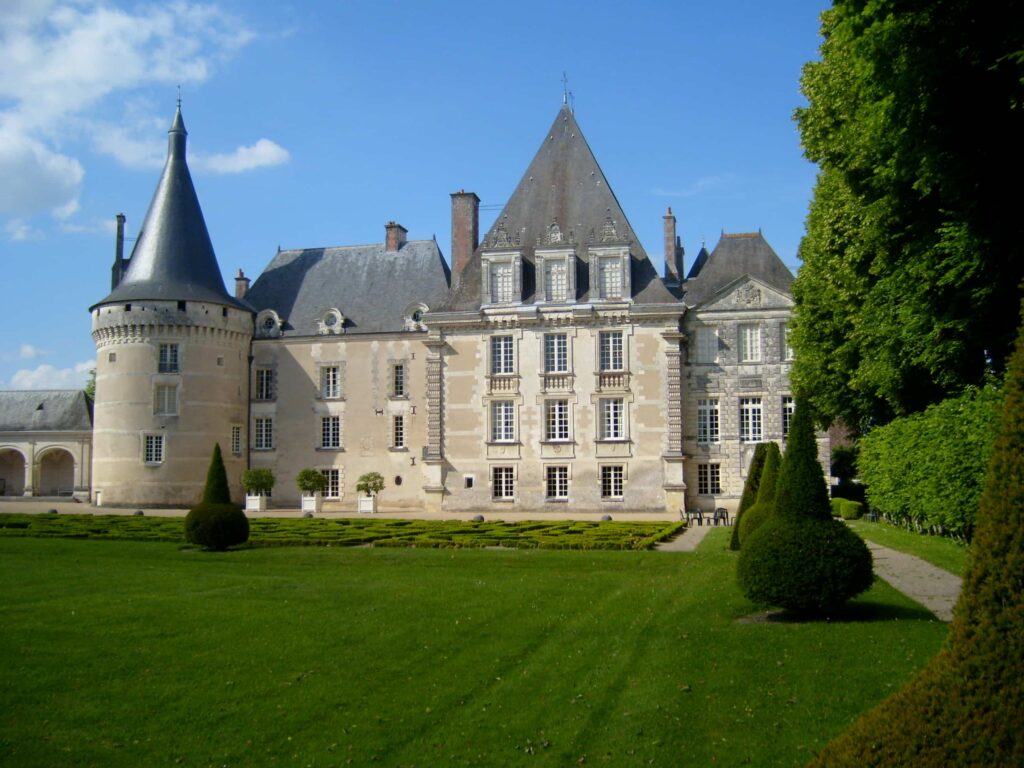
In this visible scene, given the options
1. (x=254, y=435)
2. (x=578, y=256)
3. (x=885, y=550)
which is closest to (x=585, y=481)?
(x=578, y=256)

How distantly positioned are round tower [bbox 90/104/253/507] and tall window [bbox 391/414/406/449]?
6412mm

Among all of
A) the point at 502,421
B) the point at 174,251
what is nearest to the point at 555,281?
the point at 502,421

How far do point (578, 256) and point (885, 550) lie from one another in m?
19.2

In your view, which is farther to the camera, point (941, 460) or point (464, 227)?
point (464, 227)

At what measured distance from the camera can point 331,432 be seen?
1507 inches

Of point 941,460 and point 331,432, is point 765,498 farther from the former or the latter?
point 331,432

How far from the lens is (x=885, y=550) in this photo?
695 inches

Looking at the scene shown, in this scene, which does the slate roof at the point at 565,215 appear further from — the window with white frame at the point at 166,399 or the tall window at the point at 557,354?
the window with white frame at the point at 166,399

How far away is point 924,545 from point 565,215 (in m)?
20.4

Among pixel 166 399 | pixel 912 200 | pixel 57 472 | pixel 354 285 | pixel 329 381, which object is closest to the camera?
pixel 912 200

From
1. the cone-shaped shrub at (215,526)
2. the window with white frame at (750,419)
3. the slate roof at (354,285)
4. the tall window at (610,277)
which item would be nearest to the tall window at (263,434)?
the slate roof at (354,285)

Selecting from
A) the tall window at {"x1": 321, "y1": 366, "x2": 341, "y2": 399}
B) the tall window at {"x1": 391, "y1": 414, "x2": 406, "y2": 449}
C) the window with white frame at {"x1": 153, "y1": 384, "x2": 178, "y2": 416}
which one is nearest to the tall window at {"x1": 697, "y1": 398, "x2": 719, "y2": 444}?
the tall window at {"x1": 391, "y1": 414, "x2": 406, "y2": 449}

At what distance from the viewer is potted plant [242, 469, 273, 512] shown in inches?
1435

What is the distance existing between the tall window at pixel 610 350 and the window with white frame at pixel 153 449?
672 inches
